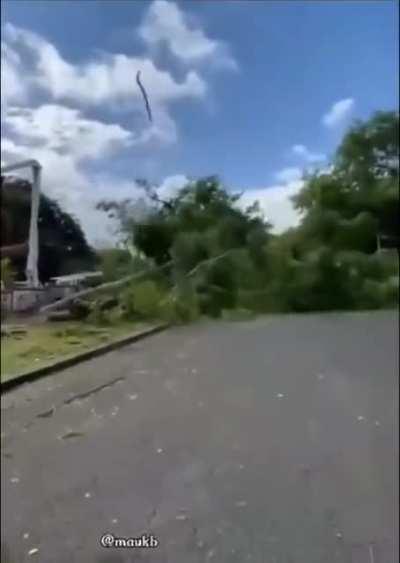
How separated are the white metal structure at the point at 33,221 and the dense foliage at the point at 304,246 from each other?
0.19m

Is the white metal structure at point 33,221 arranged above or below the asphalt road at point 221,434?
above

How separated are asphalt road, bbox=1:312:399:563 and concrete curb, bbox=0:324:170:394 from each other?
21 millimetres

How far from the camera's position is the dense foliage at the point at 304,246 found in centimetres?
140

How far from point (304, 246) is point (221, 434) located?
0.60 meters

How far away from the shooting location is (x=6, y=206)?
5.34 feet

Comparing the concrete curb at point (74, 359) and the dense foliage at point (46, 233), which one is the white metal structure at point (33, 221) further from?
the concrete curb at point (74, 359)

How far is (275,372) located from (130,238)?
766 mm

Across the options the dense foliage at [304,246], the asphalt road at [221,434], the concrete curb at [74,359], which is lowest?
the asphalt road at [221,434]

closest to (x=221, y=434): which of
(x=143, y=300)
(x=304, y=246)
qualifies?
(x=143, y=300)

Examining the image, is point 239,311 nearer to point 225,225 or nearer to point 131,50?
point 225,225

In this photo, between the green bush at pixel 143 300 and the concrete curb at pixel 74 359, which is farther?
the concrete curb at pixel 74 359

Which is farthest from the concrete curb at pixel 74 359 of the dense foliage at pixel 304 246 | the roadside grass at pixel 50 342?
the dense foliage at pixel 304 246

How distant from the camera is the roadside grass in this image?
61.0 inches

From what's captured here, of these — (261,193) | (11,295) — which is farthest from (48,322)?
(261,193)
